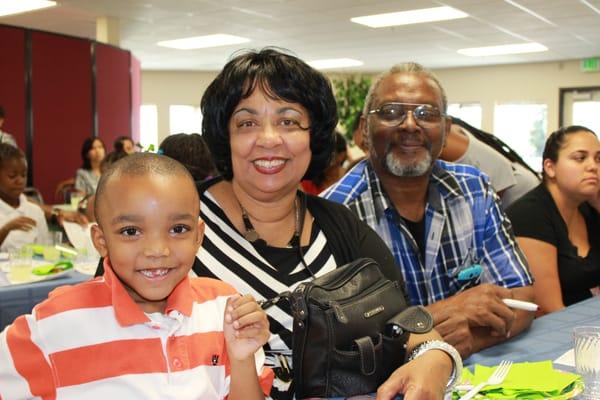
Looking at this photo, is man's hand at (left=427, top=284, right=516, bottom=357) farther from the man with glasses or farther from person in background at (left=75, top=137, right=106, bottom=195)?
person in background at (left=75, top=137, right=106, bottom=195)

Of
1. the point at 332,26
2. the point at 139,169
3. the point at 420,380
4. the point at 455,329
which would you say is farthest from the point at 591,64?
the point at 139,169

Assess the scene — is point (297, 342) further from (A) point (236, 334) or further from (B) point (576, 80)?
(B) point (576, 80)

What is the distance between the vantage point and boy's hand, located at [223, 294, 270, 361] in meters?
1.28

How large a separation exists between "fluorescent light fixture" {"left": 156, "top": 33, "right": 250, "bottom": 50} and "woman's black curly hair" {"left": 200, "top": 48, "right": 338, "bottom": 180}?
8925mm

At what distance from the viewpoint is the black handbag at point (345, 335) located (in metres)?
1.39

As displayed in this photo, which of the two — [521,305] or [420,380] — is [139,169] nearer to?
[420,380]

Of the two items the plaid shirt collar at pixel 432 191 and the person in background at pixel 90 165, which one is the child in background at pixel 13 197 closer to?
the plaid shirt collar at pixel 432 191

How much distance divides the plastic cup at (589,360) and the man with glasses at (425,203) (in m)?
0.78

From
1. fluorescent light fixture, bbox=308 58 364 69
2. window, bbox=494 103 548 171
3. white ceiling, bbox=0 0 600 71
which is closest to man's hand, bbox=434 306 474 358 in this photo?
white ceiling, bbox=0 0 600 71

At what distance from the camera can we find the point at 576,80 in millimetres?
13664

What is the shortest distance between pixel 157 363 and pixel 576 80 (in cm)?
1408

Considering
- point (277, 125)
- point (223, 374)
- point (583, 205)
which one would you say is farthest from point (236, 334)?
point (583, 205)

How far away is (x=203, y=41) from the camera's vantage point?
11.2 m

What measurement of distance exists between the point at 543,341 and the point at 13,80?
26.2 ft
